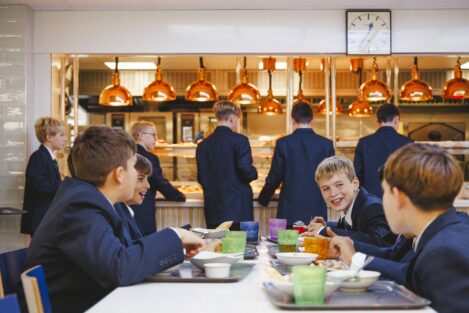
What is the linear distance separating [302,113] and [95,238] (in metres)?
4.05

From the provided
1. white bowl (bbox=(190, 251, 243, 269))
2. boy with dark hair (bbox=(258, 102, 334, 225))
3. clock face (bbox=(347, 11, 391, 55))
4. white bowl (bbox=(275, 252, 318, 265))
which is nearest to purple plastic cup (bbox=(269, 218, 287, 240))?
white bowl (bbox=(275, 252, 318, 265))

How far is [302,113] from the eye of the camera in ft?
19.6

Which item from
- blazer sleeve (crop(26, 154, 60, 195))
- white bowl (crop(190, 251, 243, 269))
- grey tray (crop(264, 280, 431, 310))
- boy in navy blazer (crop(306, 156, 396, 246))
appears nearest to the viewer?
grey tray (crop(264, 280, 431, 310))

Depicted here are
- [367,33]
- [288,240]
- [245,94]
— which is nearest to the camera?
[288,240]

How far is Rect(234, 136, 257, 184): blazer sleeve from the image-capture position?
5.95 metres

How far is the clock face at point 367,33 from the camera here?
643 centimetres

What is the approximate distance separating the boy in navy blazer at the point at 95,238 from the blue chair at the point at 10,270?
8 centimetres

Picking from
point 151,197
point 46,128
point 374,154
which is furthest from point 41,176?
point 374,154

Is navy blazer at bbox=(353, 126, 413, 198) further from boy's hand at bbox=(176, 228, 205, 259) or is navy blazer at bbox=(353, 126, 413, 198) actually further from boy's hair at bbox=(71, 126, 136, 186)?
boy's hair at bbox=(71, 126, 136, 186)

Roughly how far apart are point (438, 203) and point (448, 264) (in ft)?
0.75

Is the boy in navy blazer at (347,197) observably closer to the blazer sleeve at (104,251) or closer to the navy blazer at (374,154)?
the blazer sleeve at (104,251)

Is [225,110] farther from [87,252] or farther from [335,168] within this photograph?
[87,252]

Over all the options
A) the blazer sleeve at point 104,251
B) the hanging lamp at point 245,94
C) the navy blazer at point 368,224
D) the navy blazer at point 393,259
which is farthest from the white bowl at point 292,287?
the hanging lamp at point 245,94

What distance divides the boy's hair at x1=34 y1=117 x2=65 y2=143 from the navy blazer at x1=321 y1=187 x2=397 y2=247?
3.16 metres
